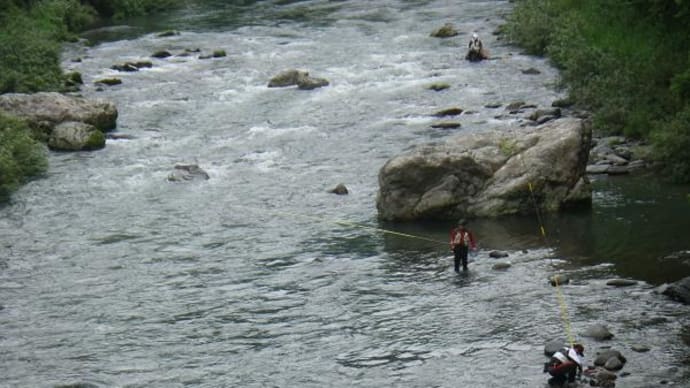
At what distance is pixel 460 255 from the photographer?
2811cm

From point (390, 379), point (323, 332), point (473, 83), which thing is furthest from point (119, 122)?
point (390, 379)

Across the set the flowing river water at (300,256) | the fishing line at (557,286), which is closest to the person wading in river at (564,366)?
the flowing river water at (300,256)

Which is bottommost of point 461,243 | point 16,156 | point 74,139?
point 461,243

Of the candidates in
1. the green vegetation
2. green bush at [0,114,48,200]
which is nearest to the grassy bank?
green bush at [0,114,48,200]

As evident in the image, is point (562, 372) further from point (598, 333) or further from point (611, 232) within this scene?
point (611, 232)

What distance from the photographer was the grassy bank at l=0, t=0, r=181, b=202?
38500 millimetres

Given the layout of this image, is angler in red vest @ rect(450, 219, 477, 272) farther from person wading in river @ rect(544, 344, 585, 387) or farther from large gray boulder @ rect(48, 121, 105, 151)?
large gray boulder @ rect(48, 121, 105, 151)

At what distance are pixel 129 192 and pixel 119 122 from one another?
8.42 meters

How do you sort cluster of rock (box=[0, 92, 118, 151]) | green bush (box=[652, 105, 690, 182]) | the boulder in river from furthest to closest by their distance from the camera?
cluster of rock (box=[0, 92, 118, 151]) → green bush (box=[652, 105, 690, 182]) → the boulder in river

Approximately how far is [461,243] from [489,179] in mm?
5714

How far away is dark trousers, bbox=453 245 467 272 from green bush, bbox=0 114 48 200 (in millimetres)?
16277

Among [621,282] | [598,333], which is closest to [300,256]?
[621,282]

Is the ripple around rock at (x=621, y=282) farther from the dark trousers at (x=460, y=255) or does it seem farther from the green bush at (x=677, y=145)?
the green bush at (x=677, y=145)

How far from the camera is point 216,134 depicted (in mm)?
43188
